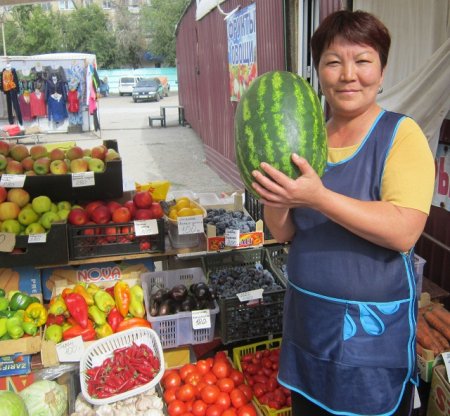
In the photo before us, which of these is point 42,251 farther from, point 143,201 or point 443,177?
point 443,177

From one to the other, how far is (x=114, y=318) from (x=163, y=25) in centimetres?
5058

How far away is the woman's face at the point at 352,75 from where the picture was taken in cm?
141

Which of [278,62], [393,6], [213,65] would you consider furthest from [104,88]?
[393,6]

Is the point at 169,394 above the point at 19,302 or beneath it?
beneath

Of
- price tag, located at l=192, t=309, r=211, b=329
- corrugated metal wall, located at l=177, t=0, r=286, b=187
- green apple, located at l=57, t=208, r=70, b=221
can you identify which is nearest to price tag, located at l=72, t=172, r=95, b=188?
green apple, located at l=57, t=208, r=70, b=221

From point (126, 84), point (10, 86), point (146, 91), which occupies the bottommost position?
point (10, 86)

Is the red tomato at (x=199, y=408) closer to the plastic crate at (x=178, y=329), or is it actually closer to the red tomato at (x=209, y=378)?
the red tomato at (x=209, y=378)

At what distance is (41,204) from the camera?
3143mm

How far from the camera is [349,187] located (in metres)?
1.41

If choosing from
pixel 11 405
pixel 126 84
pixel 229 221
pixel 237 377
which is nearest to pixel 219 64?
pixel 229 221

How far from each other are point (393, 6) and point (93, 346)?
2932mm

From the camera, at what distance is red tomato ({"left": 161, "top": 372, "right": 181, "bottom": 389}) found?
2.87 m

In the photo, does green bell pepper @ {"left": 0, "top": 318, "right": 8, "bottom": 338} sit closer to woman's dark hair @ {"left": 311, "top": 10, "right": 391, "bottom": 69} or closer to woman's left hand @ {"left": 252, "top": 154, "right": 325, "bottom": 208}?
woman's left hand @ {"left": 252, "top": 154, "right": 325, "bottom": 208}

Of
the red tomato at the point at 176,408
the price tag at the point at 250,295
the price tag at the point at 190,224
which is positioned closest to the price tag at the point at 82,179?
the price tag at the point at 190,224
